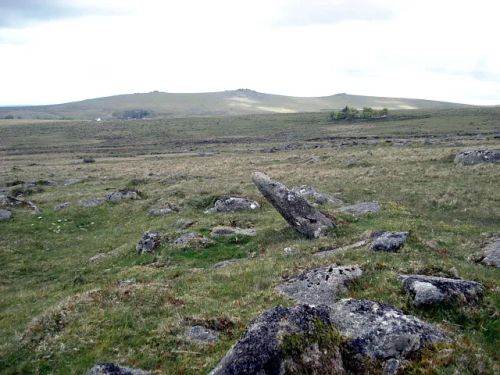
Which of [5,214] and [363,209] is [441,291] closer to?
[363,209]

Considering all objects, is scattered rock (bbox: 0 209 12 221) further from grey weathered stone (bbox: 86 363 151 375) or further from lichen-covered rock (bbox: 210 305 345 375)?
lichen-covered rock (bbox: 210 305 345 375)

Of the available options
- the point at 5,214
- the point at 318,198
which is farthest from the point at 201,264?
the point at 5,214

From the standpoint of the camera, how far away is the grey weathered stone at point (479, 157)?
46.2 meters

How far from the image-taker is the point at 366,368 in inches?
→ 354

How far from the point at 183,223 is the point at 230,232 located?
439 cm

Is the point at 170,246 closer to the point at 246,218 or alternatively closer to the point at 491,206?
the point at 246,218

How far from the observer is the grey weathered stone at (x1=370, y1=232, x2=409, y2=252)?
1822cm

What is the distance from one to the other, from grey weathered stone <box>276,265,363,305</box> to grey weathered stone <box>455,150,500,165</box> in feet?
121

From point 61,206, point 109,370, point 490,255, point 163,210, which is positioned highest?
point 109,370

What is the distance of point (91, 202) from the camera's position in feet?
130

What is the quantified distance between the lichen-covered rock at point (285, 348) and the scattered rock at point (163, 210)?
1013 inches

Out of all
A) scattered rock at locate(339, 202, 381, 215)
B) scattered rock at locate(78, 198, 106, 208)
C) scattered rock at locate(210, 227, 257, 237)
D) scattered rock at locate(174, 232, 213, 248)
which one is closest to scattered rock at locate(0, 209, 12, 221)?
scattered rock at locate(78, 198, 106, 208)

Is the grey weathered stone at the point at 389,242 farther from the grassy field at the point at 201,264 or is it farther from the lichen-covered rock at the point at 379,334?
the lichen-covered rock at the point at 379,334

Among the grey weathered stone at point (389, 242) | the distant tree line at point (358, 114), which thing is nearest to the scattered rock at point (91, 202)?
the grey weathered stone at point (389, 242)
